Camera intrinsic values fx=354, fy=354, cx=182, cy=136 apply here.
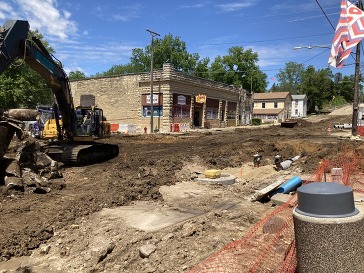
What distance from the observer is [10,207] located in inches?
314

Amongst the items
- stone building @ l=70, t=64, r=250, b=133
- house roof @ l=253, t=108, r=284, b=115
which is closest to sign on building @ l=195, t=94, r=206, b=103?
stone building @ l=70, t=64, r=250, b=133

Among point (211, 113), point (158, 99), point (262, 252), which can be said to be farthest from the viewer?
point (211, 113)

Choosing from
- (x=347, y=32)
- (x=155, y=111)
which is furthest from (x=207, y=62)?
(x=347, y=32)

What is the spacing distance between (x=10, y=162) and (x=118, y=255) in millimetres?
6151

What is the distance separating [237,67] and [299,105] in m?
30.6

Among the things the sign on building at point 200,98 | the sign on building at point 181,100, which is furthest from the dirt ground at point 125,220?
the sign on building at point 200,98

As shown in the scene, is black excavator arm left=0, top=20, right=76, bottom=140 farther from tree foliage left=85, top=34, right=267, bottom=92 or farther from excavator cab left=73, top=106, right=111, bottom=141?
tree foliage left=85, top=34, right=267, bottom=92

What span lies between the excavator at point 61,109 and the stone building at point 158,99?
2000cm

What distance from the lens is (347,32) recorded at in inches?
639

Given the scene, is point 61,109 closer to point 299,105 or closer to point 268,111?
point 268,111

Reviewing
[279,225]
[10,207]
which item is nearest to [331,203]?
[279,225]

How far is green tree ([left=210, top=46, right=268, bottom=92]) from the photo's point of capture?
8288 centimetres

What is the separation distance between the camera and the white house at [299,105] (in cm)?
10306

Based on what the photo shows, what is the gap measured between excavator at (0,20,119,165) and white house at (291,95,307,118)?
93086 millimetres
